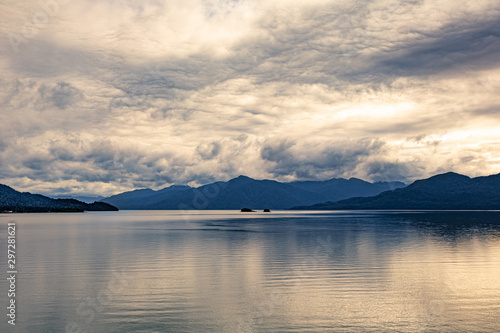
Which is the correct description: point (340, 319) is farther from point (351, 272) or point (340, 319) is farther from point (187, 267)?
point (187, 267)

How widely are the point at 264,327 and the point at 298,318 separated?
3.17 m

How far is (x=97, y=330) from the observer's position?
24047 millimetres

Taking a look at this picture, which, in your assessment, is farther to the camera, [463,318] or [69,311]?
[69,311]

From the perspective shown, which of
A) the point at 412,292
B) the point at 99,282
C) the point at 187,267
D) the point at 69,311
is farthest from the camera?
the point at 187,267

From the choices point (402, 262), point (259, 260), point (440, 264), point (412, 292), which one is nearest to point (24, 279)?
point (259, 260)

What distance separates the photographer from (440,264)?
162 feet

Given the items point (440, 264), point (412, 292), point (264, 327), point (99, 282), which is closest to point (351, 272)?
point (412, 292)

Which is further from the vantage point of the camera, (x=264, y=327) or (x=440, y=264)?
(x=440, y=264)

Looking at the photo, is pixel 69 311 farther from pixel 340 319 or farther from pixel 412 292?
pixel 412 292

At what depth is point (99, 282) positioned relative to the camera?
126 feet

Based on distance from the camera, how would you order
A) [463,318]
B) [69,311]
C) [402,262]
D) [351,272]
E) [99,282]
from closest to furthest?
[463,318]
[69,311]
[99,282]
[351,272]
[402,262]

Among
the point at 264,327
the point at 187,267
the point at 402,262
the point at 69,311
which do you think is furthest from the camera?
the point at 402,262

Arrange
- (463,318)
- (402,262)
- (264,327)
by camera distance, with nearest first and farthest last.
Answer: (264,327) → (463,318) → (402,262)

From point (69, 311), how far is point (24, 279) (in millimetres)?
16005
